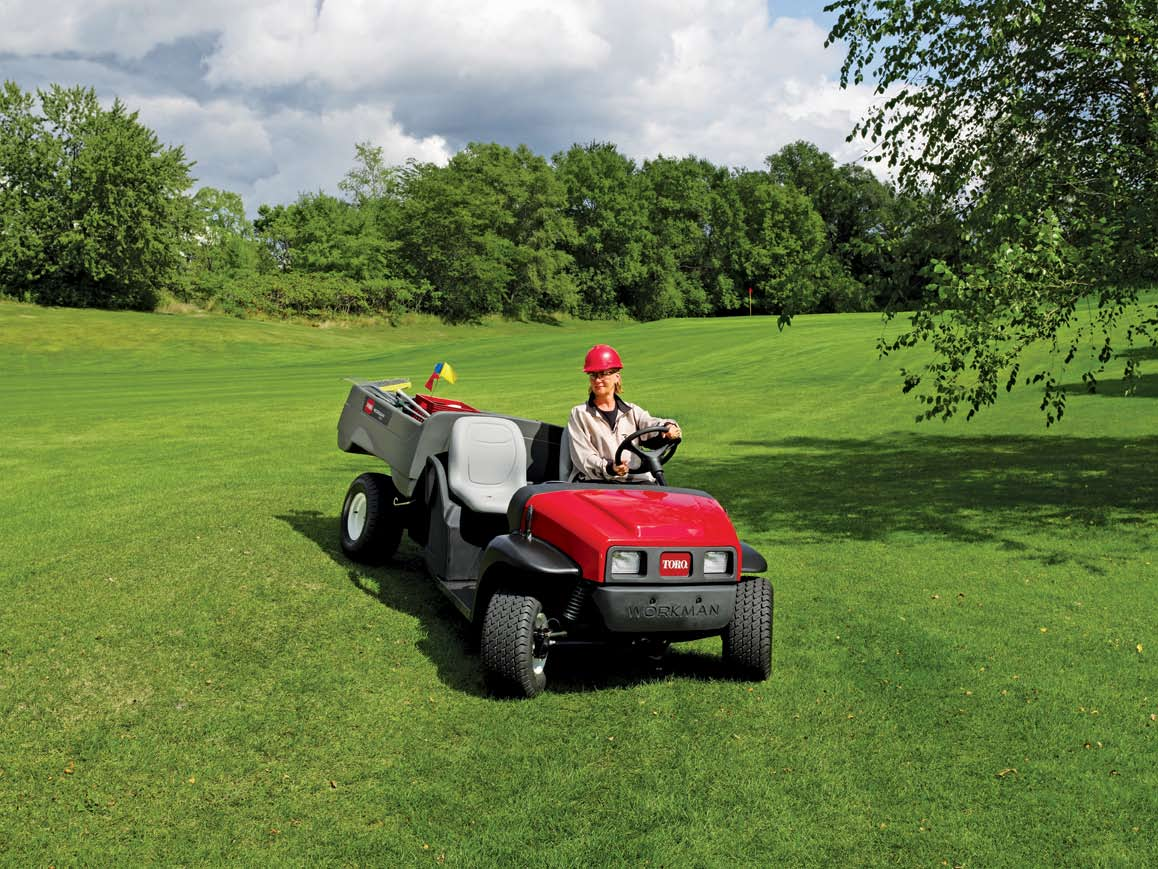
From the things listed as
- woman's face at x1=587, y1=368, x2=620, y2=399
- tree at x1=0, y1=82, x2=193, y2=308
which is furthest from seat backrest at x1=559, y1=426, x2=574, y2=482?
tree at x1=0, y1=82, x2=193, y2=308

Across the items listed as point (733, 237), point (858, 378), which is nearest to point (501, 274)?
point (733, 237)

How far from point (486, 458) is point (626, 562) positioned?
2.51m

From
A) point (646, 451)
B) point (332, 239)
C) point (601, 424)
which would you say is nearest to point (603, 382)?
point (601, 424)

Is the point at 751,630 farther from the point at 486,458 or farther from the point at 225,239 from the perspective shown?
the point at 225,239

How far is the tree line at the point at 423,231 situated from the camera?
59.8 m

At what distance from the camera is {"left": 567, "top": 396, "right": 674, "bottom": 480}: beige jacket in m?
6.37

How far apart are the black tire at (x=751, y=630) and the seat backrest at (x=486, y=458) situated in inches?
80.6

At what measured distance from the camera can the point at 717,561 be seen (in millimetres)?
5480

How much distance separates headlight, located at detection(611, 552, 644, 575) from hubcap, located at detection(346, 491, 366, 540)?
3.68m

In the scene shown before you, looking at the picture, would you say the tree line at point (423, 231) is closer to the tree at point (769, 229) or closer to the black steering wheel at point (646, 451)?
the tree at point (769, 229)

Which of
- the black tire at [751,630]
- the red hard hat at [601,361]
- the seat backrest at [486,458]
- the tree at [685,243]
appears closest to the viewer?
the black tire at [751,630]

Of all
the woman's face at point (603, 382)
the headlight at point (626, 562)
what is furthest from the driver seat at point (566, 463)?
the headlight at point (626, 562)

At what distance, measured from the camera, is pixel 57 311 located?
55.2 m

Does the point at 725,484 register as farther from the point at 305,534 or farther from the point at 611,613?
the point at 611,613
